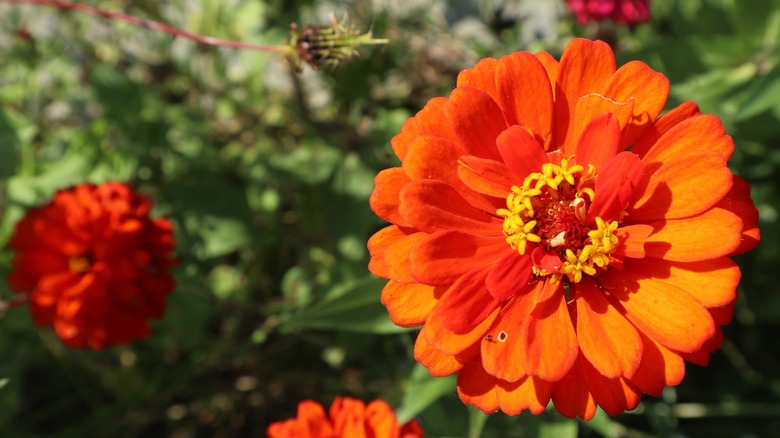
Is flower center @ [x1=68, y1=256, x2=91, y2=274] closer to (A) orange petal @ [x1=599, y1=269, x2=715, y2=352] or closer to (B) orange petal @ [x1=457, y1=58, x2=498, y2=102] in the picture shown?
(B) orange petal @ [x1=457, y1=58, x2=498, y2=102]

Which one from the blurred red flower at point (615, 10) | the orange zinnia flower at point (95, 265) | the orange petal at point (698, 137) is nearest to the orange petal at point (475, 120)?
the orange petal at point (698, 137)

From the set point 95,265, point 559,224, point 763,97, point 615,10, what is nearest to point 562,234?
point 559,224

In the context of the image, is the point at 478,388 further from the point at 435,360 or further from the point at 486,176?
the point at 486,176

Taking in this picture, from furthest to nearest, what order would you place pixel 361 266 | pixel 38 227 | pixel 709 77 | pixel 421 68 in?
1. pixel 421 68
2. pixel 361 266
3. pixel 709 77
4. pixel 38 227

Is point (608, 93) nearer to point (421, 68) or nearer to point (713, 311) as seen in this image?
point (713, 311)

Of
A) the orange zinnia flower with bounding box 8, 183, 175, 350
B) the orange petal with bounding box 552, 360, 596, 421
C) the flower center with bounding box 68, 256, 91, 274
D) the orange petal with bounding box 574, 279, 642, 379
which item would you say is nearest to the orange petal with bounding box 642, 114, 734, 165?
the orange petal with bounding box 574, 279, 642, 379

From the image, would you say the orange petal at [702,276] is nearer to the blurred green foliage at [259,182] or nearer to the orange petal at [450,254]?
the orange petal at [450,254]

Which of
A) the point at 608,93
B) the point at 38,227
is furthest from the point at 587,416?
the point at 38,227
